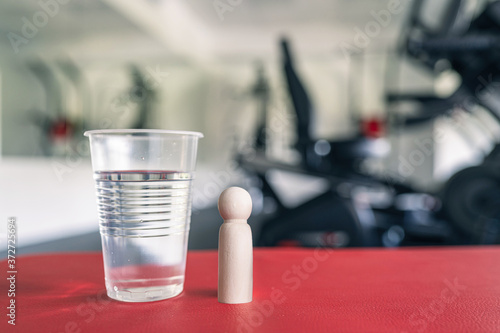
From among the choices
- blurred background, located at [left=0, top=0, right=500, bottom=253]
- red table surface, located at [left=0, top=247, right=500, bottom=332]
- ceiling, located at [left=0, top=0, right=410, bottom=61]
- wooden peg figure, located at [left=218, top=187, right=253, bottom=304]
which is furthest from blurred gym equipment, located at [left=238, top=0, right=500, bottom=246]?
ceiling, located at [left=0, top=0, right=410, bottom=61]

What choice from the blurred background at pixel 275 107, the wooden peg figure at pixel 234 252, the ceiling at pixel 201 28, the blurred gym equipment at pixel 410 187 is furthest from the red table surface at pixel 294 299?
the ceiling at pixel 201 28

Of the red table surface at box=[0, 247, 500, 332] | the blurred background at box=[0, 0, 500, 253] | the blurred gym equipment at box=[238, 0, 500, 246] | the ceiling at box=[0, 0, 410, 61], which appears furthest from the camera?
the ceiling at box=[0, 0, 410, 61]

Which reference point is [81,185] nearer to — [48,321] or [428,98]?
[428,98]

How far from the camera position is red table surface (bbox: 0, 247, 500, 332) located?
0.31 metres

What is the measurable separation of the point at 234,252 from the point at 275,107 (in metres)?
6.02

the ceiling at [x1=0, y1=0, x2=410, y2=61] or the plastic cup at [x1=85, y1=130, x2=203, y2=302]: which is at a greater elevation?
the ceiling at [x1=0, y1=0, x2=410, y2=61]

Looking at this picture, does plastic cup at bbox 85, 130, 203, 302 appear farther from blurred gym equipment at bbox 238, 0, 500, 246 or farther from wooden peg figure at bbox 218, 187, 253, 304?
blurred gym equipment at bbox 238, 0, 500, 246

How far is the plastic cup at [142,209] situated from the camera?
0.36 metres

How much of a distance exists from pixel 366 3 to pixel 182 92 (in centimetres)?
294

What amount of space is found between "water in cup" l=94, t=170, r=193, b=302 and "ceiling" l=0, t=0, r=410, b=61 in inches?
132

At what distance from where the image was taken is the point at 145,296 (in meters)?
0.37

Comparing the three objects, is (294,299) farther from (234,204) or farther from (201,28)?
(201,28)

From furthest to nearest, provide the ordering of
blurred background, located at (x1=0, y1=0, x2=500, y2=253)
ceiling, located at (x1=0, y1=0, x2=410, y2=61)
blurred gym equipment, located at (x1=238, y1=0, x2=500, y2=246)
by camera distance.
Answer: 1. ceiling, located at (x1=0, y1=0, x2=410, y2=61)
2. blurred background, located at (x1=0, y1=0, x2=500, y2=253)
3. blurred gym equipment, located at (x1=238, y1=0, x2=500, y2=246)

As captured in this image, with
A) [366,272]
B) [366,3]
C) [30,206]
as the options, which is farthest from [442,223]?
[366,3]
